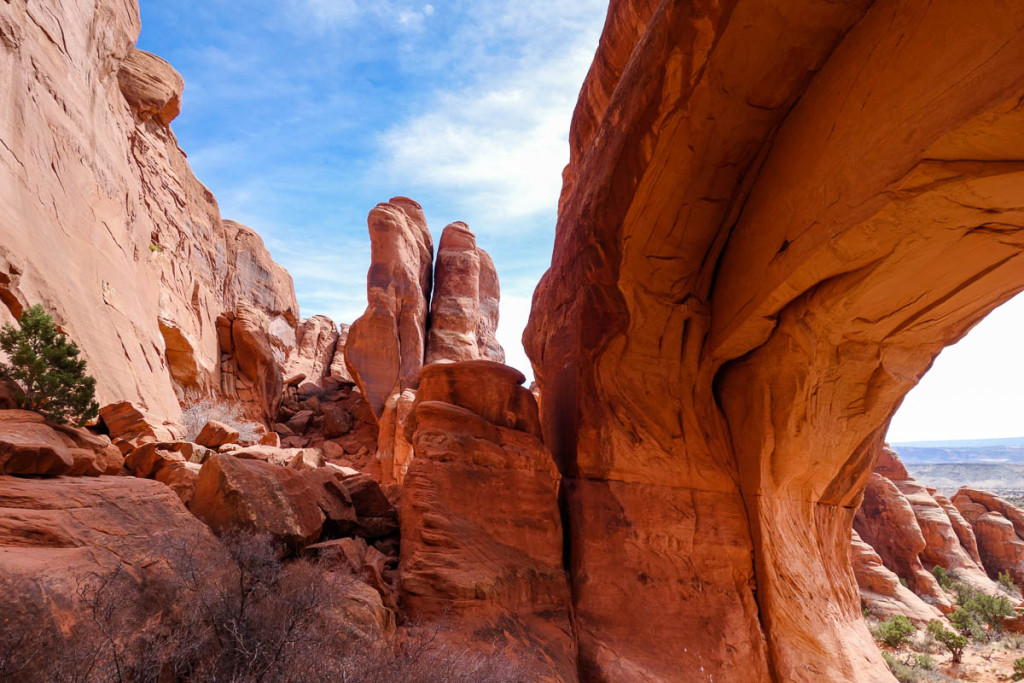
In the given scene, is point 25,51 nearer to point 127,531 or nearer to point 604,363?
point 127,531

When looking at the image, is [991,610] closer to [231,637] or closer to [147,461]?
[231,637]

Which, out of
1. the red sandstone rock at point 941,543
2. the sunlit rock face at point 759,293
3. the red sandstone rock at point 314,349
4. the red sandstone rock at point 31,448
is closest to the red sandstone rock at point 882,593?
the red sandstone rock at point 941,543

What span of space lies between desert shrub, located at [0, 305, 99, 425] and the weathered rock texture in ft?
12.7

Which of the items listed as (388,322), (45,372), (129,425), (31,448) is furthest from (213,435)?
(388,322)

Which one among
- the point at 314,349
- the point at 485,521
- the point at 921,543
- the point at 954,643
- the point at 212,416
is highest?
the point at 314,349

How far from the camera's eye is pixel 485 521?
6.98 meters

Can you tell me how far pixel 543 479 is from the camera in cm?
786

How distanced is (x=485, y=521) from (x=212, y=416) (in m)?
14.0

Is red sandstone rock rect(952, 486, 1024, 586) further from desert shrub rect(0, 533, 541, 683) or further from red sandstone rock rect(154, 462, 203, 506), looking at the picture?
red sandstone rock rect(154, 462, 203, 506)

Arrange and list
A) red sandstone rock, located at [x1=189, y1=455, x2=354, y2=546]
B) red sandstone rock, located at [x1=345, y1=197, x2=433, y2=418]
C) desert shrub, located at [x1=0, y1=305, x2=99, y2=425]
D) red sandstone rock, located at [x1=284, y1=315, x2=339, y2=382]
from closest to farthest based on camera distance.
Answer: desert shrub, located at [x1=0, y1=305, x2=99, y2=425] < red sandstone rock, located at [x1=189, y1=455, x2=354, y2=546] < red sandstone rock, located at [x1=345, y1=197, x2=433, y2=418] < red sandstone rock, located at [x1=284, y1=315, x2=339, y2=382]

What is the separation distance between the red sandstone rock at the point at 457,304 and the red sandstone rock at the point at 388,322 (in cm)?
91

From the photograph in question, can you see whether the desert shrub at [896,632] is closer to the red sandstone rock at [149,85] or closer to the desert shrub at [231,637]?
the desert shrub at [231,637]

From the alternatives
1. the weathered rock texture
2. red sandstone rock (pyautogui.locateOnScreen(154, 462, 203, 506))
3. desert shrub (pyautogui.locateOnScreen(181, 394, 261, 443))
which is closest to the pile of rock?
the weathered rock texture

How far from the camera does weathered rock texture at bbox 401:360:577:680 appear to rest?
→ 591 cm
